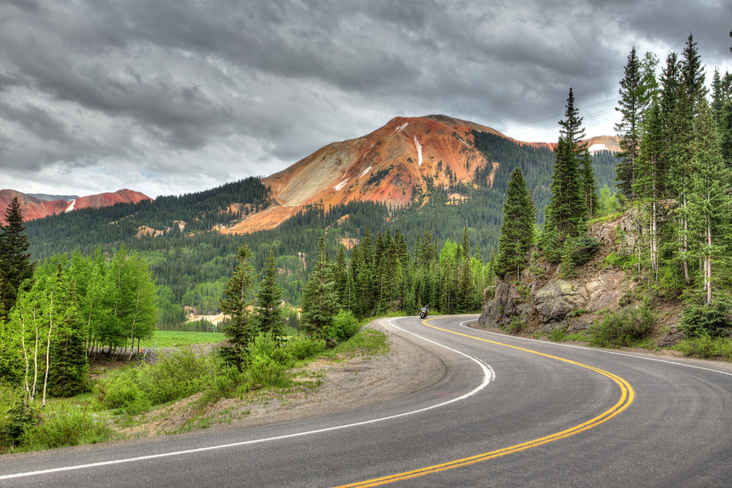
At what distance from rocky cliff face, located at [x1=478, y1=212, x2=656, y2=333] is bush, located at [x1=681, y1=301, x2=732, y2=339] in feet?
16.5

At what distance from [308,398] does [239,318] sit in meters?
9.90

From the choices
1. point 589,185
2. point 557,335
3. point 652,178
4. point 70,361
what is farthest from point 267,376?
point 589,185

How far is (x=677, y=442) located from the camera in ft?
20.4

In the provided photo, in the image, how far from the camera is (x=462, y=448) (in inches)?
238

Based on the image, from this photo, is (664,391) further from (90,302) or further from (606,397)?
(90,302)

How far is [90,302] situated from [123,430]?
35456mm

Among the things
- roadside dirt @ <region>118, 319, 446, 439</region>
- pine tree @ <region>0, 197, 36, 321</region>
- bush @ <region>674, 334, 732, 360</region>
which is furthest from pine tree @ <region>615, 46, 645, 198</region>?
pine tree @ <region>0, 197, 36, 321</region>

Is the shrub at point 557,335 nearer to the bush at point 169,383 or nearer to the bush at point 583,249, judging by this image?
the bush at point 583,249

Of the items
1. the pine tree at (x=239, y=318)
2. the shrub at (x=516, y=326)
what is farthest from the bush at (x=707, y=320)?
the pine tree at (x=239, y=318)

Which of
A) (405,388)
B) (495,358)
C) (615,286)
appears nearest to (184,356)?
(405,388)

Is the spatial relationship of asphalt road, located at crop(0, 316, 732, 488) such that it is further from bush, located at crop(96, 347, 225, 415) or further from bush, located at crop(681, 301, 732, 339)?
bush, located at crop(681, 301, 732, 339)

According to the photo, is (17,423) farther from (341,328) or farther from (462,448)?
(341,328)

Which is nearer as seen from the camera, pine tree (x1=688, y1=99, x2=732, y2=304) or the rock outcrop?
pine tree (x1=688, y1=99, x2=732, y2=304)

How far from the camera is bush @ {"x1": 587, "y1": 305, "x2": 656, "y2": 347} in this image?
1998cm
